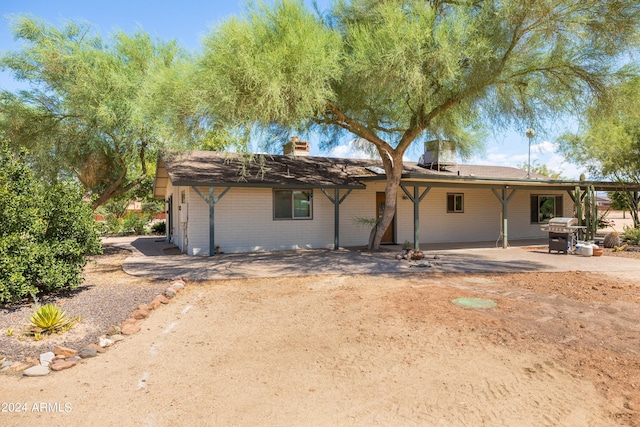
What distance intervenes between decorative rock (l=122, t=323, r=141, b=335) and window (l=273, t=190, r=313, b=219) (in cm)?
825

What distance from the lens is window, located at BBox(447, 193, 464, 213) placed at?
1642cm

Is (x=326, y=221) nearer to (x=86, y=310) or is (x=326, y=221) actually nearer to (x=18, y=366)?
(x=86, y=310)

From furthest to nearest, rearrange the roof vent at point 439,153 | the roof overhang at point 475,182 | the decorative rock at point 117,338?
1. the roof vent at point 439,153
2. the roof overhang at point 475,182
3. the decorative rock at point 117,338

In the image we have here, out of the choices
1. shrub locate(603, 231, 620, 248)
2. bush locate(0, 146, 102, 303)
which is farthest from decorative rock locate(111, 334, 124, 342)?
shrub locate(603, 231, 620, 248)

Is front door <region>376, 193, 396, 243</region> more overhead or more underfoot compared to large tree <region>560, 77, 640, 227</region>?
more underfoot

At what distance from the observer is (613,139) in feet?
54.0

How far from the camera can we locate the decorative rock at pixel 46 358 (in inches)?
A: 157

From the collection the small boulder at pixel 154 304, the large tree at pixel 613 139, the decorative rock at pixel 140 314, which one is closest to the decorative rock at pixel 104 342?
the decorative rock at pixel 140 314

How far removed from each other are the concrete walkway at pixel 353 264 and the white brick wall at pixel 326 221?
2.23ft

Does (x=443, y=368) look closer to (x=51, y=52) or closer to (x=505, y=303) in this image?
(x=505, y=303)

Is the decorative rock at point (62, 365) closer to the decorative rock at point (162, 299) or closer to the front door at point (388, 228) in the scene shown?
the decorative rock at point (162, 299)

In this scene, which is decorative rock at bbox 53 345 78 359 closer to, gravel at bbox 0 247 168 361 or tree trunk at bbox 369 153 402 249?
→ gravel at bbox 0 247 168 361

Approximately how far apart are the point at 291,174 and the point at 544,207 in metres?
12.4

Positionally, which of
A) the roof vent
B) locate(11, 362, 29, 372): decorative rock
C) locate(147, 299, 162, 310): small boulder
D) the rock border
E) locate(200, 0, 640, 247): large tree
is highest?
locate(200, 0, 640, 247): large tree
